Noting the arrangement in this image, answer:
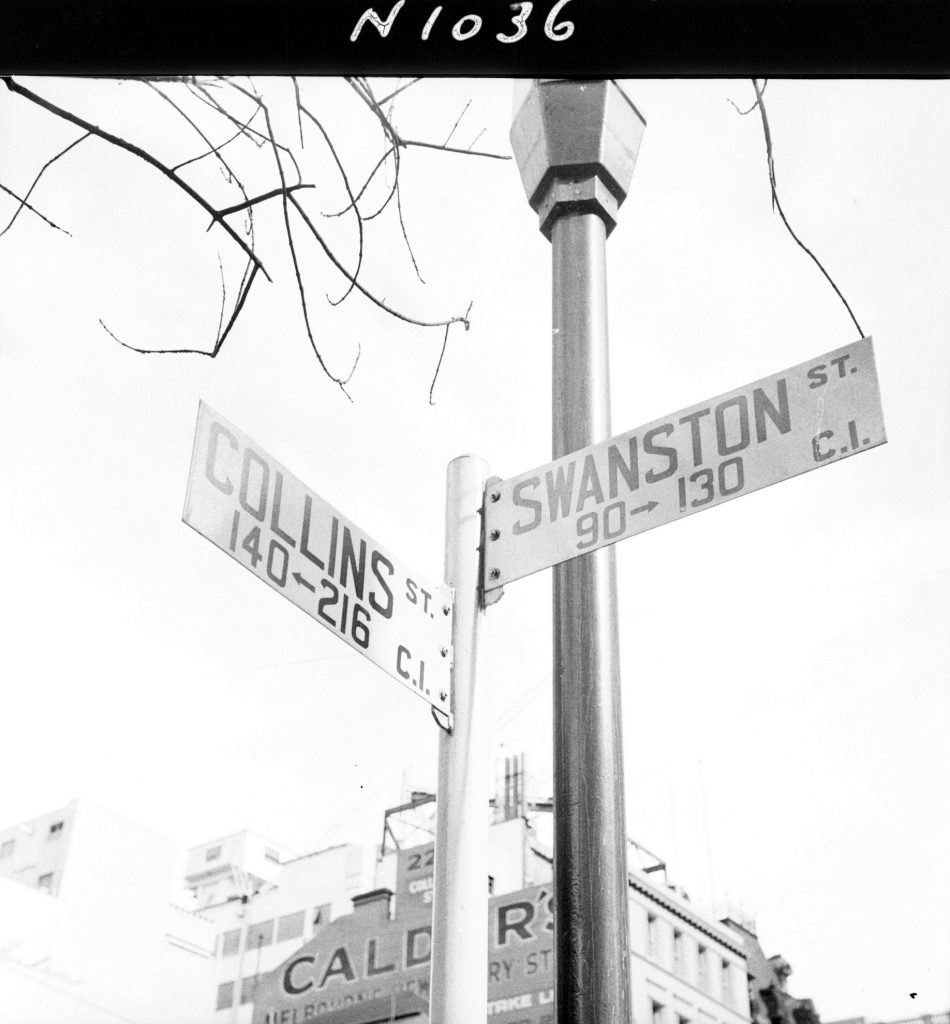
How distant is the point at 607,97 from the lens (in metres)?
3.78

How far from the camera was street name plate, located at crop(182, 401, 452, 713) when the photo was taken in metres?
2.82

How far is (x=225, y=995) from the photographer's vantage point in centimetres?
5525

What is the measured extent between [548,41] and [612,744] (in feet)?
4.96

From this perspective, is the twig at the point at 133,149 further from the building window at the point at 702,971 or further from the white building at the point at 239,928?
the building window at the point at 702,971

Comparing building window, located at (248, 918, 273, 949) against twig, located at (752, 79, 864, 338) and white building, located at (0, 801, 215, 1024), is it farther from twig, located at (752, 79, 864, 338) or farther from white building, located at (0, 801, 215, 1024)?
twig, located at (752, 79, 864, 338)

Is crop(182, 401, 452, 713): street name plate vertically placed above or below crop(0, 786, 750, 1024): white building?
below

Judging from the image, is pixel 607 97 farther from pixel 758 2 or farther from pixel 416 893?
pixel 416 893

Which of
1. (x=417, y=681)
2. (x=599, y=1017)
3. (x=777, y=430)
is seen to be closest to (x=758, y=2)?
(x=777, y=430)

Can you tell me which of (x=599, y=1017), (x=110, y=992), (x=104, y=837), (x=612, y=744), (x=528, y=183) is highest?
(x=104, y=837)

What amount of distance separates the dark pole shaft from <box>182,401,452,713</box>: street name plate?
0.30 m

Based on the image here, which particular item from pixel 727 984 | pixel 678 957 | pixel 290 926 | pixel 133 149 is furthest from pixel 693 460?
pixel 727 984

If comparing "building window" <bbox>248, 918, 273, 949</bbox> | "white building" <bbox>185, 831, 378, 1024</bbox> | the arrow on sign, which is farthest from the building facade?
the arrow on sign

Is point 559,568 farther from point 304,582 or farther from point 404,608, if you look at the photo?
point 304,582

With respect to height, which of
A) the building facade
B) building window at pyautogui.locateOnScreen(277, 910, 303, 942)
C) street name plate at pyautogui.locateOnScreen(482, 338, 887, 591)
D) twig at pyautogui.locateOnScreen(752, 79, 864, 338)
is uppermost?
building window at pyautogui.locateOnScreen(277, 910, 303, 942)
